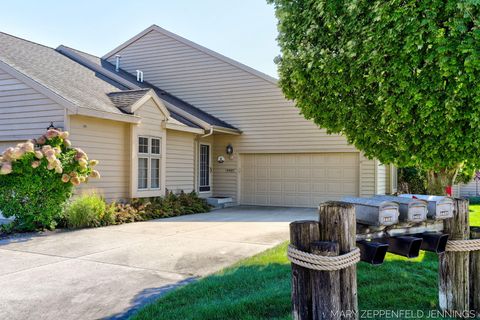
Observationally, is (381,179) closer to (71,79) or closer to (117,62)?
(71,79)

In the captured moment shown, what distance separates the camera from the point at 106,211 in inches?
368

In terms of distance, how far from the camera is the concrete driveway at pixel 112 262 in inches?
160

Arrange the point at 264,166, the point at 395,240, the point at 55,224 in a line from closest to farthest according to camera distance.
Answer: the point at 395,240 < the point at 55,224 < the point at 264,166

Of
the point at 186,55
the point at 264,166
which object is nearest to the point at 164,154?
the point at 264,166

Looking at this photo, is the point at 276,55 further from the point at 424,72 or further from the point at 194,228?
the point at 194,228

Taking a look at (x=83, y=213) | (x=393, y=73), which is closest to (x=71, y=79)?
(x=83, y=213)

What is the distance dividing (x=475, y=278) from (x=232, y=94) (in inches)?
474

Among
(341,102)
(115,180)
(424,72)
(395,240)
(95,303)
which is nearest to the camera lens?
(395,240)

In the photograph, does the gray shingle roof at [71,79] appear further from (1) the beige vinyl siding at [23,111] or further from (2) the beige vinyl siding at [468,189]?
(2) the beige vinyl siding at [468,189]

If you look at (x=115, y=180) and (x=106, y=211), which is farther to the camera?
(x=115, y=180)

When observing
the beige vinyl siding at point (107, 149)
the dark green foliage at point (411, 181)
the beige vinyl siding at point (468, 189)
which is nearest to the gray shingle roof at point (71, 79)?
the beige vinyl siding at point (107, 149)

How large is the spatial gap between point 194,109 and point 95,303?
12044 millimetres

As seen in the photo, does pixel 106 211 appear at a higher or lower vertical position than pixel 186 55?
lower

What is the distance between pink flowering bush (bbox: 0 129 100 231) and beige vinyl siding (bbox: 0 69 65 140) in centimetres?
116
